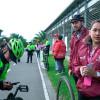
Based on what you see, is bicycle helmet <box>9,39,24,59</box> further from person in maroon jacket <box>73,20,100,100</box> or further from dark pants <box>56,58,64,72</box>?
dark pants <box>56,58,64,72</box>

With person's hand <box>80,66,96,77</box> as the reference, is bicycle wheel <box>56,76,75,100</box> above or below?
below

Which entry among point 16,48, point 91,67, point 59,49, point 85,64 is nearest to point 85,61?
point 85,64

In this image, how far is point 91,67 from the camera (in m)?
5.29

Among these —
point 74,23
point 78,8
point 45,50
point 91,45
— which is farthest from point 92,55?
point 45,50

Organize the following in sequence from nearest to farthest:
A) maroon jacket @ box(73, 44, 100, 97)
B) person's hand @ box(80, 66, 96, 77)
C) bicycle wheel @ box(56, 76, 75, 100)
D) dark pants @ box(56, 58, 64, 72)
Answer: person's hand @ box(80, 66, 96, 77) < maroon jacket @ box(73, 44, 100, 97) < bicycle wheel @ box(56, 76, 75, 100) < dark pants @ box(56, 58, 64, 72)

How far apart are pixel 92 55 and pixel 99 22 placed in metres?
0.41

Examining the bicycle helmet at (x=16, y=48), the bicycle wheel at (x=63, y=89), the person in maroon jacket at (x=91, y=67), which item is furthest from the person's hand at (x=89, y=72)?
the bicycle helmet at (x=16, y=48)

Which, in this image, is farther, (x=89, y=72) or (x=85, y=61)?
(x=85, y=61)

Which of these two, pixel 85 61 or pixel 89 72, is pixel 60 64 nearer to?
pixel 85 61

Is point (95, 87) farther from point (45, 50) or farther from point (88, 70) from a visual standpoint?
point (45, 50)

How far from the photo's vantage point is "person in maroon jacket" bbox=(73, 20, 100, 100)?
5.30 m

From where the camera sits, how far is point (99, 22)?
18.0 feet

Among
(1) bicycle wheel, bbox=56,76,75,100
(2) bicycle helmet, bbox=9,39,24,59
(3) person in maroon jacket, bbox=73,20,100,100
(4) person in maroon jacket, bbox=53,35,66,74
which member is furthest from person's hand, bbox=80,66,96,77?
(4) person in maroon jacket, bbox=53,35,66,74

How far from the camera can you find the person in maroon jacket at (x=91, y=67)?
5.30 metres
